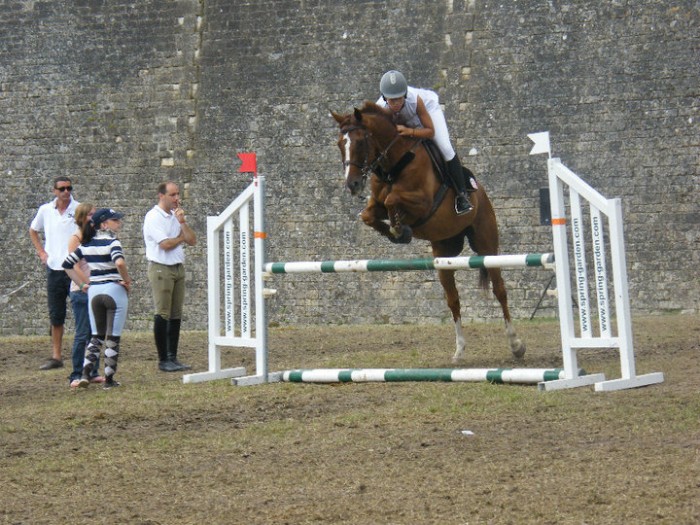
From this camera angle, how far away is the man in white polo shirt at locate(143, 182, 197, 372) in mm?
11000

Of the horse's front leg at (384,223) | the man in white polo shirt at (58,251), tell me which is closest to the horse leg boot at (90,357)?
the man in white polo shirt at (58,251)

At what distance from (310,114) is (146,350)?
5.78m

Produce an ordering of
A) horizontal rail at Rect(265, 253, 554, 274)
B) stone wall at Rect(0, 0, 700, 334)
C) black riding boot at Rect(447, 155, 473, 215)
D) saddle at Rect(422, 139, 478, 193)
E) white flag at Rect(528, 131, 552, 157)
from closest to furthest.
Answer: horizontal rail at Rect(265, 253, 554, 274) → white flag at Rect(528, 131, 552, 157) → saddle at Rect(422, 139, 478, 193) → black riding boot at Rect(447, 155, 473, 215) → stone wall at Rect(0, 0, 700, 334)

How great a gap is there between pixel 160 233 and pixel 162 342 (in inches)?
42.7

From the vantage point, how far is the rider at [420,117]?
8.91m

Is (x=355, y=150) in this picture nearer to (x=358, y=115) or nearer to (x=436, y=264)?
(x=358, y=115)

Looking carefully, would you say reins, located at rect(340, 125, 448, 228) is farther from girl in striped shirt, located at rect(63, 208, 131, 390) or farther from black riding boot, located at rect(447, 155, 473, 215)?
girl in striped shirt, located at rect(63, 208, 131, 390)

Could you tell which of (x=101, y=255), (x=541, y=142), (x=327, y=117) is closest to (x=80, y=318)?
(x=101, y=255)

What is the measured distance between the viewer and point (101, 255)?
9555 mm

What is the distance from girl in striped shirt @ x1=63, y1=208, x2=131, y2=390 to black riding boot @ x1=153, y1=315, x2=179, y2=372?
1.27 m

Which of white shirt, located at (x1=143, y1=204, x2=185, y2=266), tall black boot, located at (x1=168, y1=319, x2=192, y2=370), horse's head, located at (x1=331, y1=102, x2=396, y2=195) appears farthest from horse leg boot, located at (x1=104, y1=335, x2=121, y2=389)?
horse's head, located at (x1=331, y1=102, x2=396, y2=195)

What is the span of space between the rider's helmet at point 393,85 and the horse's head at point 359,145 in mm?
202

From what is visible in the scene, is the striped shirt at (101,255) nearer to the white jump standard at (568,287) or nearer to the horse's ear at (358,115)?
the white jump standard at (568,287)

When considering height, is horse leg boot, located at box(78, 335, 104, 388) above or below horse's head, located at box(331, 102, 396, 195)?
below
